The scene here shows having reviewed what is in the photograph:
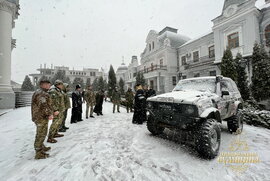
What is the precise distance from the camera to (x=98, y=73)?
72062mm

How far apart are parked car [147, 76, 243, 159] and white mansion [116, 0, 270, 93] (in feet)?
35.1

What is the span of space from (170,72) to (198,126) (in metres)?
20.8

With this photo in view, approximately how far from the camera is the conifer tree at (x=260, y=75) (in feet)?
31.2

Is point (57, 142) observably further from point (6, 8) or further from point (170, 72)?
point (170, 72)

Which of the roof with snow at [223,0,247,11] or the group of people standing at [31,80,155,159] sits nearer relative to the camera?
the group of people standing at [31,80,155,159]

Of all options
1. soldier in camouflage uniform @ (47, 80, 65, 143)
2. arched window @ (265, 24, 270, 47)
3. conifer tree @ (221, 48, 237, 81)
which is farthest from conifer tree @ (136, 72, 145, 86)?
soldier in camouflage uniform @ (47, 80, 65, 143)

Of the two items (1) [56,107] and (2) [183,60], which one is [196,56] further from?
(1) [56,107]

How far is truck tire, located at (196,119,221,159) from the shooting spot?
262cm

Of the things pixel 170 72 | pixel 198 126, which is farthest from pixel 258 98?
pixel 170 72

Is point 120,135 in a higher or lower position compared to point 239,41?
lower

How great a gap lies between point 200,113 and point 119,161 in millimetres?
2096

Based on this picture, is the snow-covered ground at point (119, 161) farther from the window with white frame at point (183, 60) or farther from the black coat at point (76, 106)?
the window with white frame at point (183, 60)

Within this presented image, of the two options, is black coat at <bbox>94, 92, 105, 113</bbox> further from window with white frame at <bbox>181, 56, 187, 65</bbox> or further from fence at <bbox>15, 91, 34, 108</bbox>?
window with white frame at <bbox>181, 56, 187, 65</bbox>

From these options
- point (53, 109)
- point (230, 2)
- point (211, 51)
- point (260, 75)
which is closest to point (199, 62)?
point (211, 51)
